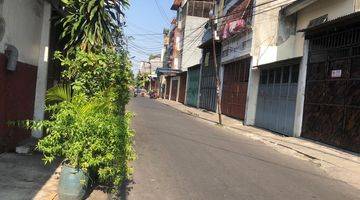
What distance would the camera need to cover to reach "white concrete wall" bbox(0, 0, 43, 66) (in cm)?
1016

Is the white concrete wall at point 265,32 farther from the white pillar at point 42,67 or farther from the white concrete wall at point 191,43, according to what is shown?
the white concrete wall at point 191,43

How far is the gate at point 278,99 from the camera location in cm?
2361

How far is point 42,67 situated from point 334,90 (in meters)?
10.9

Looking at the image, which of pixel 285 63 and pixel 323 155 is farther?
pixel 285 63

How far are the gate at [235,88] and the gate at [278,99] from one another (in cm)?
299

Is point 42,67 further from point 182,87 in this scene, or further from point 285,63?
point 182,87

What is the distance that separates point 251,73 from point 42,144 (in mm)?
23783

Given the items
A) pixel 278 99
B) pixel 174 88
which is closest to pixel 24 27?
pixel 278 99

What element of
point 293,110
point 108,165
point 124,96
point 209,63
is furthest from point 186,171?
point 209,63

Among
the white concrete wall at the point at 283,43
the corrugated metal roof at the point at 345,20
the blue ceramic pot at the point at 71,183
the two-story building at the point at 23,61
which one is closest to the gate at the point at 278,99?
the white concrete wall at the point at 283,43

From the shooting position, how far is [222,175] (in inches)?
427

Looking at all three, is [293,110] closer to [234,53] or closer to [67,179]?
[234,53]

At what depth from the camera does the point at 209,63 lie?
152 feet

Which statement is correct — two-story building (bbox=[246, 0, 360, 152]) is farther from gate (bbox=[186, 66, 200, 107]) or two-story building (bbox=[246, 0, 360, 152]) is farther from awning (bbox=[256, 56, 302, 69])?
gate (bbox=[186, 66, 200, 107])
